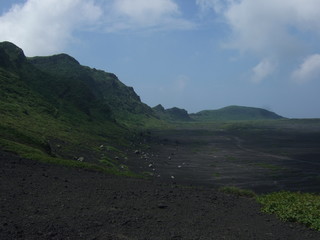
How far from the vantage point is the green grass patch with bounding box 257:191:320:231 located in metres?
17.1

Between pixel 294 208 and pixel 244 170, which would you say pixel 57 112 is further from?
pixel 294 208

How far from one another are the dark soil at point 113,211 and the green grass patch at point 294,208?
580 mm

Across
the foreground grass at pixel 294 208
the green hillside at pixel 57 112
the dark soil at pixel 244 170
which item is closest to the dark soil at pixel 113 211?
the foreground grass at pixel 294 208

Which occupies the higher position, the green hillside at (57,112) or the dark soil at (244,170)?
the green hillside at (57,112)

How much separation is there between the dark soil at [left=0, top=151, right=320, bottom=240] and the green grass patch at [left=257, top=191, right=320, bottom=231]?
1.90 feet

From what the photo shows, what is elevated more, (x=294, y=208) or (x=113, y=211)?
(x=113, y=211)

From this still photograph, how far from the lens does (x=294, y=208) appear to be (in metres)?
18.4

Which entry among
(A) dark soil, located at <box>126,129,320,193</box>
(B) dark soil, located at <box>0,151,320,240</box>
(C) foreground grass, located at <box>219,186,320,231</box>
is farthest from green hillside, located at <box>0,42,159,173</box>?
(C) foreground grass, located at <box>219,186,320,231</box>

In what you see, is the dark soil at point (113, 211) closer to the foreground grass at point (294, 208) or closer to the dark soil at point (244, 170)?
the foreground grass at point (294, 208)

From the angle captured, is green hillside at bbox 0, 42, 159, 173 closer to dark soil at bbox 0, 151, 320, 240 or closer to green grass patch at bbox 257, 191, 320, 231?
dark soil at bbox 0, 151, 320, 240

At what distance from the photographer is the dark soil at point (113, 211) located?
13.1 metres

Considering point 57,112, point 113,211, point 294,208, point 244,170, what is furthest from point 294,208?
point 57,112

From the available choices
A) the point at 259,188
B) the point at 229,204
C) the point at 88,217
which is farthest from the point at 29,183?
the point at 259,188

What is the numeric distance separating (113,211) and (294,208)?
9.48 m
